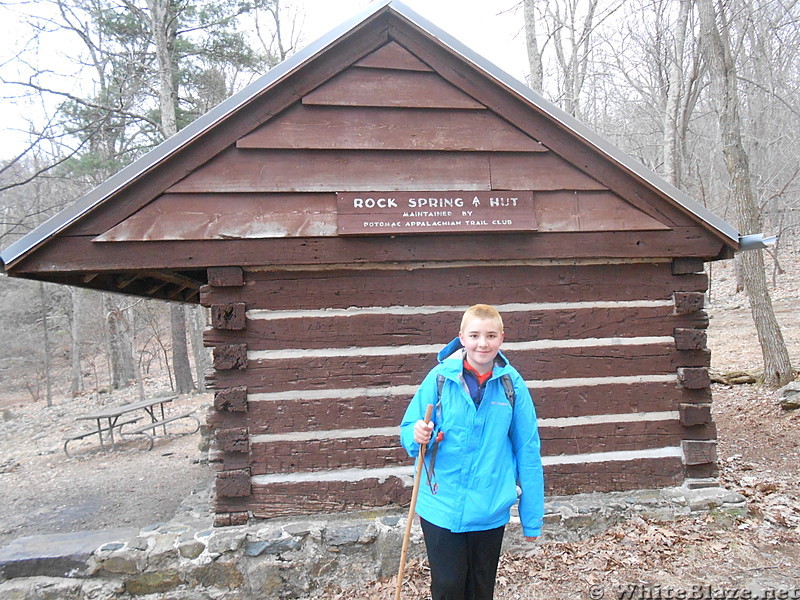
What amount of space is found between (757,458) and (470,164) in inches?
204

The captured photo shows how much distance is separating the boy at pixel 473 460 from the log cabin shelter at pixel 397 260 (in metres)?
1.69

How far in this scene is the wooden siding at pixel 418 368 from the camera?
14.6ft

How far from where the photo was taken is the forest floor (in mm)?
4125

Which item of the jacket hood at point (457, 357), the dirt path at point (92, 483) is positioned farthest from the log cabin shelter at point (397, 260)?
the dirt path at point (92, 483)

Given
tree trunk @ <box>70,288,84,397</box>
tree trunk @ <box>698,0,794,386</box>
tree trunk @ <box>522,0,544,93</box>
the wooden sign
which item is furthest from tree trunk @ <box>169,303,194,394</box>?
tree trunk @ <box>698,0,794,386</box>

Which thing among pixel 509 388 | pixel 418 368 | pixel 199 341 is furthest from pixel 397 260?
pixel 199 341

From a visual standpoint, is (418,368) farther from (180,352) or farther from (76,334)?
(76,334)

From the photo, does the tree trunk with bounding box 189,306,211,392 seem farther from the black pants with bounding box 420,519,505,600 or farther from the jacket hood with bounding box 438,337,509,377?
the black pants with bounding box 420,519,505,600

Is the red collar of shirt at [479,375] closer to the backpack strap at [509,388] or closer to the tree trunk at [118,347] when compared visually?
the backpack strap at [509,388]

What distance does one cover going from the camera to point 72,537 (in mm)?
4516

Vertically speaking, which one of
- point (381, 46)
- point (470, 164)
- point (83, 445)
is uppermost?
point (381, 46)

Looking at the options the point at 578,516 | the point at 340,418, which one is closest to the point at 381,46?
the point at 340,418

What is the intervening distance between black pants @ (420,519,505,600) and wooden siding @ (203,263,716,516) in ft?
5.58

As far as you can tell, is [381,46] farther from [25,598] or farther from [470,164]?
[25,598]
